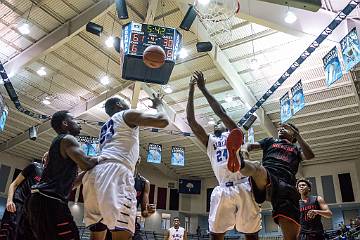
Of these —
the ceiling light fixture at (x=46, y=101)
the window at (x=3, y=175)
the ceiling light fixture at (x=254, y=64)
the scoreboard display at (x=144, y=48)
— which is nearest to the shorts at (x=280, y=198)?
the scoreboard display at (x=144, y=48)

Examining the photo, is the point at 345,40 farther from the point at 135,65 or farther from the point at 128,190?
the point at 128,190

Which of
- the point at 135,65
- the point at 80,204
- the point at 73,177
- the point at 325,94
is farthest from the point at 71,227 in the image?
the point at 80,204

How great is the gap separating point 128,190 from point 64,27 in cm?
922

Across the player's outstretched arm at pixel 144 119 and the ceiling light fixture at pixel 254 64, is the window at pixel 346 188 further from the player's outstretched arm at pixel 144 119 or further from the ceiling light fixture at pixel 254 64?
the player's outstretched arm at pixel 144 119

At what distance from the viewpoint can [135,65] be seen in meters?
7.51

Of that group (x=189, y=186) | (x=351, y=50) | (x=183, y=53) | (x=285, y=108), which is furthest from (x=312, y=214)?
(x=189, y=186)

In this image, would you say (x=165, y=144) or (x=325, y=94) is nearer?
(x=325, y=94)

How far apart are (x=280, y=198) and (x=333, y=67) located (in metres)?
5.59

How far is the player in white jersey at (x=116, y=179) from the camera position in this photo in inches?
107

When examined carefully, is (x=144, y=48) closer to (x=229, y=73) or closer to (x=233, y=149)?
(x=233, y=149)

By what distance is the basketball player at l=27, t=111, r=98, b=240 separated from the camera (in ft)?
9.30

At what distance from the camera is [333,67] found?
324 inches

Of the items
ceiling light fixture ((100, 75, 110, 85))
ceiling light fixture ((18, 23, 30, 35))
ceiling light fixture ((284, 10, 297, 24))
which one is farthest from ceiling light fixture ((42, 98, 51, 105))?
ceiling light fixture ((284, 10, 297, 24))

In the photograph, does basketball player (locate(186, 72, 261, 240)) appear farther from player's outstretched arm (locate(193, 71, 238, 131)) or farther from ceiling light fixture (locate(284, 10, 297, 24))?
ceiling light fixture (locate(284, 10, 297, 24))
